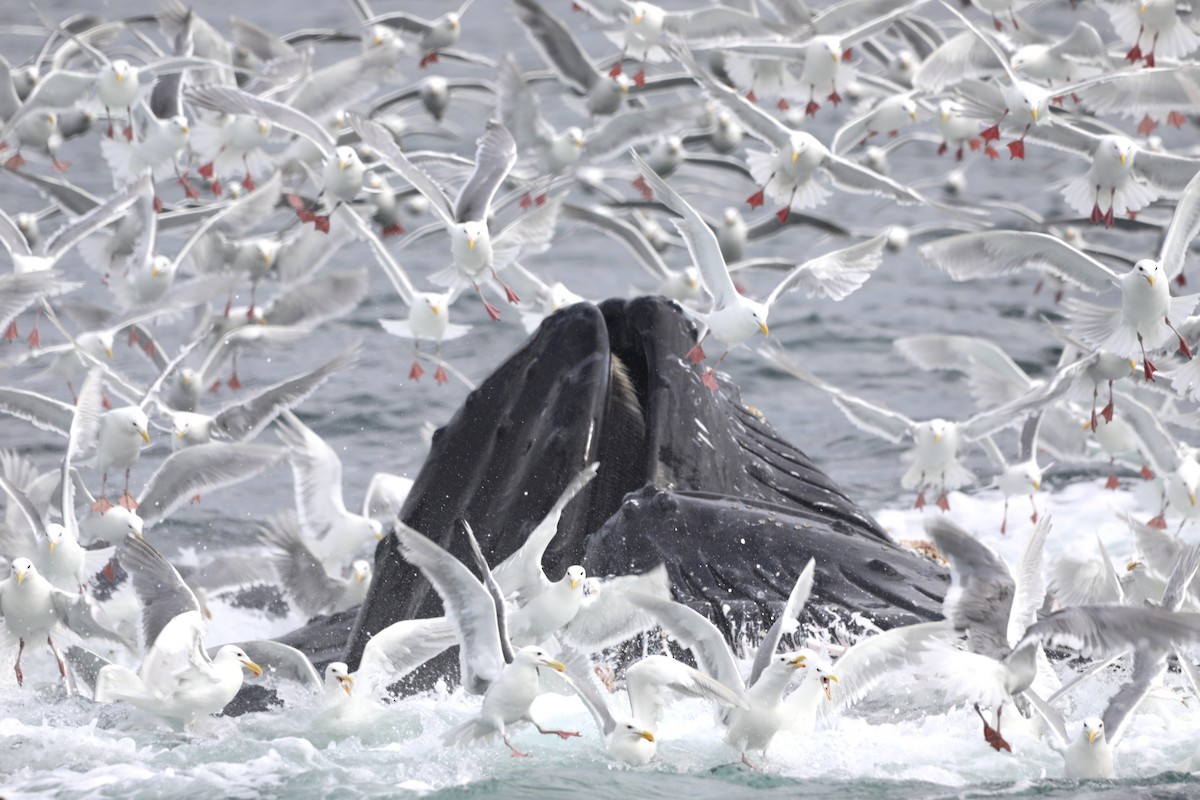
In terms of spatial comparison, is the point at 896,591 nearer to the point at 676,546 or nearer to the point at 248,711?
the point at 676,546

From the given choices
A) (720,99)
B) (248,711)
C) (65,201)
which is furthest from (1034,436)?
(65,201)

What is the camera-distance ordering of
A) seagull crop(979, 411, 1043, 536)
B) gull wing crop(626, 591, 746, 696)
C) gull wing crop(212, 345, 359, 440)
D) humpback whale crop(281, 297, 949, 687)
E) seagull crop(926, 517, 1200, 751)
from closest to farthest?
seagull crop(926, 517, 1200, 751) → gull wing crop(626, 591, 746, 696) → humpback whale crop(281, 297, 949, 687) → gull wing crop(212, 345, 359, 440) → seagull crop(979, 411, 1043, 536)

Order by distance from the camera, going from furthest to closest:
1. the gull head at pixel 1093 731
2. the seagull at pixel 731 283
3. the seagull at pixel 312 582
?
the seagull at pixel 312 582 → the seagull at pixel 731 283 → the gull head at pixel 1093 731

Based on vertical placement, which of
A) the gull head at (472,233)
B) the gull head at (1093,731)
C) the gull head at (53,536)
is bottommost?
the gull head at (53,536)

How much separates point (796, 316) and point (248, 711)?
47.9ft

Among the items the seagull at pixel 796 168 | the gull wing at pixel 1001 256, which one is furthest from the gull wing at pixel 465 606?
the seagull at pixel 796 168

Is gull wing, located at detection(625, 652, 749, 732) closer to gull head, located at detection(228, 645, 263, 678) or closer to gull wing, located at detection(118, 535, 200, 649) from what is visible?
gull head, located at detection(228, 645, 263, 678)

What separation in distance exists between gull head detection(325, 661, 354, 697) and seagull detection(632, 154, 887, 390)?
402 cm

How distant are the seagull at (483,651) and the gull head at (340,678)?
54 centimetres

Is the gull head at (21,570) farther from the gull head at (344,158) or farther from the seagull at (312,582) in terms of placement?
the gull head at (344,158)

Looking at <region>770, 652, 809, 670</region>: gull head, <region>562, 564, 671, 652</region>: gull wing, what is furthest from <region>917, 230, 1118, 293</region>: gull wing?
<region>770, 652, 809, 670</region>: gull head

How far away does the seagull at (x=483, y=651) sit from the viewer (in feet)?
27.6

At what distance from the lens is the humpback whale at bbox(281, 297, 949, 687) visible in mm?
9180

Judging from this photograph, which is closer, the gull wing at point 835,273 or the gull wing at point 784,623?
the gull wing at point 784,623
